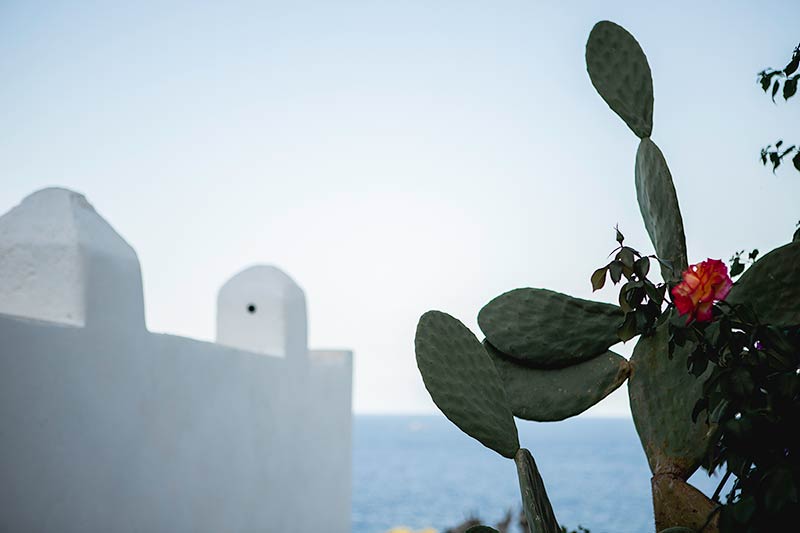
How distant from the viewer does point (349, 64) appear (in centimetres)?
726

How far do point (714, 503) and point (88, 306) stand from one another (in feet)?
9.42

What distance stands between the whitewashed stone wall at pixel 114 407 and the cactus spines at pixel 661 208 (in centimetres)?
245

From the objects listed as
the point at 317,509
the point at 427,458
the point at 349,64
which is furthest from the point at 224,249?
the point at 427,458

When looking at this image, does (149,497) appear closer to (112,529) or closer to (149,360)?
(112,529)

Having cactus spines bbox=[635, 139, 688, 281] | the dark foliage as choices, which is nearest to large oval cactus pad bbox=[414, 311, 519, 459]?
cactus spines bbox=[635, 139, 688, 281]

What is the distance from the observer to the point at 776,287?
1551mm

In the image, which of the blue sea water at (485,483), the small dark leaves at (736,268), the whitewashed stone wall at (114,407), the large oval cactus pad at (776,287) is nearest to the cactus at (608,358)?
the large oval cactus pad at (776,287)

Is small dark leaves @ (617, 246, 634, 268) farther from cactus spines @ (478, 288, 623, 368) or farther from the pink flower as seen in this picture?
cactus spines @ (478, 288, 623, 368)

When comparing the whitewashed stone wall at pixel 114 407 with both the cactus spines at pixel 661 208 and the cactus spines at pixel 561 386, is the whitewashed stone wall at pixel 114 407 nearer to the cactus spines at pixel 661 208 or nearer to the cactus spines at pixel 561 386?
the cactus spines at pixel 561 386

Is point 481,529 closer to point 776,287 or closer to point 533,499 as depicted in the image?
point 533,499

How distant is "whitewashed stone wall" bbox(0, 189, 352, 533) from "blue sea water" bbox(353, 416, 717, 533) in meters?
15.3

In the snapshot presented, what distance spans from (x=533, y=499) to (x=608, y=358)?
1.16 feet

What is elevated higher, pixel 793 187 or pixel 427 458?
pixel 427 458

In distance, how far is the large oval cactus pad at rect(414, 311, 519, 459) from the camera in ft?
5.25
